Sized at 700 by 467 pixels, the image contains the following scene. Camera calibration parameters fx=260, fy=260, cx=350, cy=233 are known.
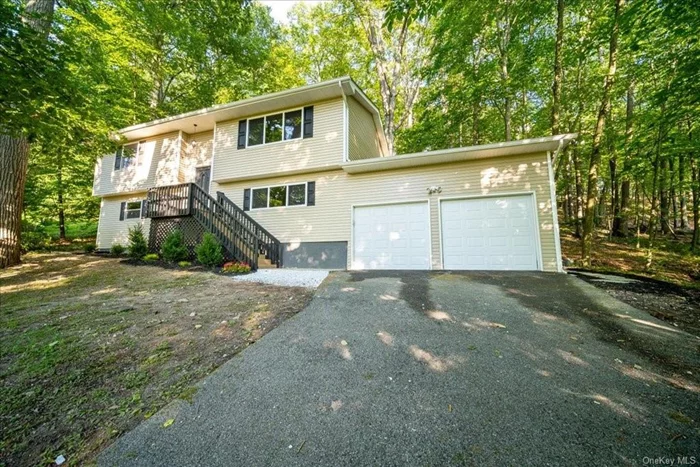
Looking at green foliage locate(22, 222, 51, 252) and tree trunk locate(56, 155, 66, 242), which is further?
tree trunk locate(56, 155, 66, 242)

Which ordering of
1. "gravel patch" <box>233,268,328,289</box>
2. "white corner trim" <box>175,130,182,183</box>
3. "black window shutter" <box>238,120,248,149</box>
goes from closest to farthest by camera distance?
"gravel patch" <box>233,268,328,289</box>, "black window shutter" <box>238,120,248,149</box>, "white corner trim" <box>175,130,182,183</box>

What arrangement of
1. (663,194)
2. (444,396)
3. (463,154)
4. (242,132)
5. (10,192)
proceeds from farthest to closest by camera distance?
(663,194) → (242,132) → (463,154) → (10,192) → (444,396)

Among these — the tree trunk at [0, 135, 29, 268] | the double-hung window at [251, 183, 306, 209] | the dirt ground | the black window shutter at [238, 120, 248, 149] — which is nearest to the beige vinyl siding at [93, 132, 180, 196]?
the black window shutter at [238, 120, 248, 149]

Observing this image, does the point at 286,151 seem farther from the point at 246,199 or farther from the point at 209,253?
the point at 209,253

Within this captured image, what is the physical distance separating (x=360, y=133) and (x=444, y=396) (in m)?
9.57

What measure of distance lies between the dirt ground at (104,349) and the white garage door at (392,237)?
3.62 m

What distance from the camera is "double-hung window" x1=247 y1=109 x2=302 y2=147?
9.57 metres

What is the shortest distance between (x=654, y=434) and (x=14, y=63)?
27.6 ft

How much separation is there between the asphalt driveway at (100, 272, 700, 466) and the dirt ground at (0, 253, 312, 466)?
→ 328 mm

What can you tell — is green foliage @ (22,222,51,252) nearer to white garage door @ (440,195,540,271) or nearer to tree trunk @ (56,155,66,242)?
tree trunk @ (56,155,66,242)

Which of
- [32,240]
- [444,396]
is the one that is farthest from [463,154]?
[32,240]

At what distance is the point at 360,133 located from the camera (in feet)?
33.3

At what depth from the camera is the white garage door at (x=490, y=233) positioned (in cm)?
700

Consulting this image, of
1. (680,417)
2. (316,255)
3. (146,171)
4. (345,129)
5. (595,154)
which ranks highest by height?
(345,129)
